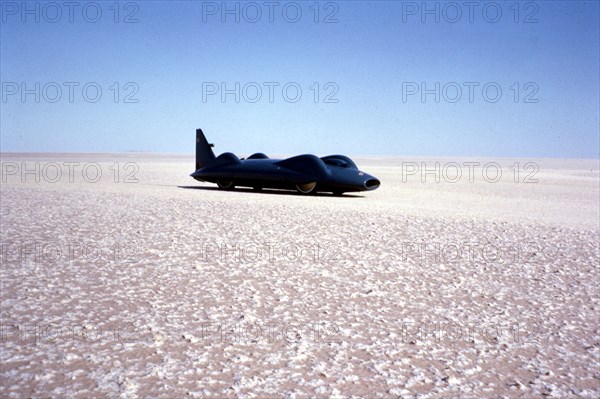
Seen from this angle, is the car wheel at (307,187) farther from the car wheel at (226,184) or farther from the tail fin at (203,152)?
the tail fin at (203,152)

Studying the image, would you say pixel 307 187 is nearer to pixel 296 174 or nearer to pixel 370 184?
pixel 296 174

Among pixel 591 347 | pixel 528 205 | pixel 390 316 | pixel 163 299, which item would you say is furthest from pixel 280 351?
pixel 528 205

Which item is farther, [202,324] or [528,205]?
[528,205]

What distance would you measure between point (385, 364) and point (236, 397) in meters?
1.14

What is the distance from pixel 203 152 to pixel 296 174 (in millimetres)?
5425

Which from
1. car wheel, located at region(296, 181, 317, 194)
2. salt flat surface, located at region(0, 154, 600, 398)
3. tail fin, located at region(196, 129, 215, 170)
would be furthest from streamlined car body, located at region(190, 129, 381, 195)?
salt flat surface, located at region(0, 154, 600, 398)

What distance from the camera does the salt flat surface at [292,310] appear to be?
315 centimetres

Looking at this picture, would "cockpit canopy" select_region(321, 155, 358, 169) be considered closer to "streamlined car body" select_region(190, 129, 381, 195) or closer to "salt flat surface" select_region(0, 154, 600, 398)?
"streamlined car body" select_region(190, 129, 381, 195)

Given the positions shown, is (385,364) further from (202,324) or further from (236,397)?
(202,324)

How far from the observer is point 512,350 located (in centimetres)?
374

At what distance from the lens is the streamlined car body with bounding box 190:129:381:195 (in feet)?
53.8

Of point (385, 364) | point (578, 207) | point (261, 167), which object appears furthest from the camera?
point (261, 167)

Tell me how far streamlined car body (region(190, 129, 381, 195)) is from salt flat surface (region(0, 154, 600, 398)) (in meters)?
7.35

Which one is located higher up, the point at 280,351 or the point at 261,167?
the point at 261,167
